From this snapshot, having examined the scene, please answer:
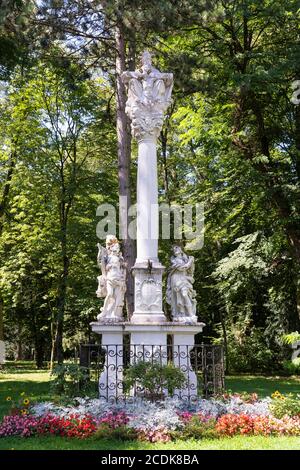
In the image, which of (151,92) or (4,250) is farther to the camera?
(4,250)

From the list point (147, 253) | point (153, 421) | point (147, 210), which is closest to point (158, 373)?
point (153, 421)

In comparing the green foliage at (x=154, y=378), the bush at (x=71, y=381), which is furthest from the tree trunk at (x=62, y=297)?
the green foliage at (x=154, y=378)

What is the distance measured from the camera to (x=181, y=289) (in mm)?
11711

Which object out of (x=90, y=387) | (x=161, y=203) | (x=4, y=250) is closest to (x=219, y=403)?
(x=90, y=387)

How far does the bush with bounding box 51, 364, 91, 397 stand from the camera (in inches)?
388

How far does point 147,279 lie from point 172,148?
15327 millimetres

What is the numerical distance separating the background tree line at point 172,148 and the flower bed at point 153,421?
546 cm

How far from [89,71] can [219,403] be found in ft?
36.8

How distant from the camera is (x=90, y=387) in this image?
10281 millimetres

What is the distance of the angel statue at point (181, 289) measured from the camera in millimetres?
11672

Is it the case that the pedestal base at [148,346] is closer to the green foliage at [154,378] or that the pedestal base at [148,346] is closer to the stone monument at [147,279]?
the stone monument at [147,279]

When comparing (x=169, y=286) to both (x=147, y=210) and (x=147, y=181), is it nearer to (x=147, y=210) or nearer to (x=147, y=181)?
(x=147, y=210)
